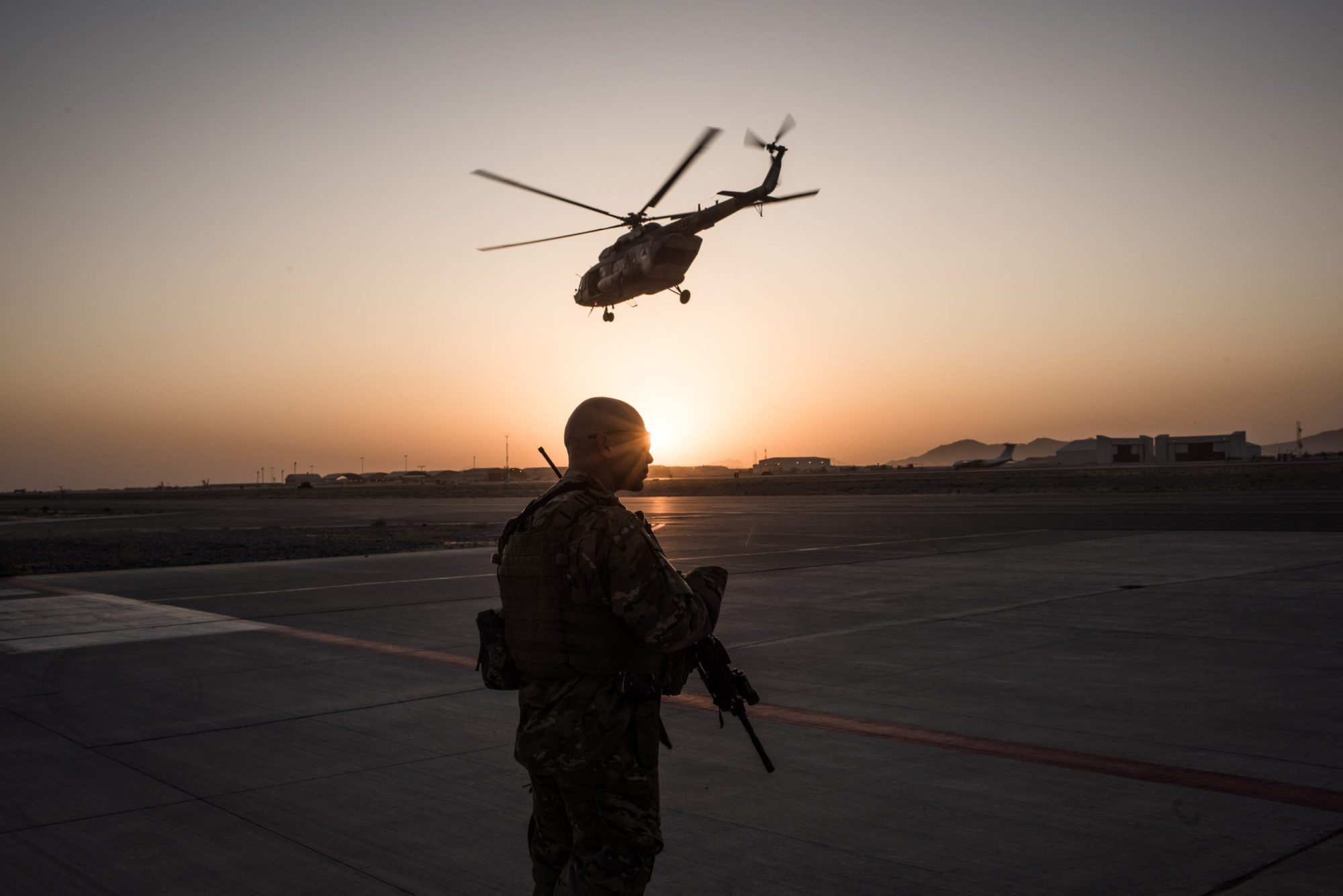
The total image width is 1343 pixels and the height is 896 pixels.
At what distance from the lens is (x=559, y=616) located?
346 centimetres

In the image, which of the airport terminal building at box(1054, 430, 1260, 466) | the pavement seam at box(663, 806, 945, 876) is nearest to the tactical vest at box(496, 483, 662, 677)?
the pavement seam at box(663, 806, 945, 876)

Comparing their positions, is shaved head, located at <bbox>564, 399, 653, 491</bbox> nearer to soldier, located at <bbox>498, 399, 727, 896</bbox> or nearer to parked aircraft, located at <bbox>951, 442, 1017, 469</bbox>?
soldier, located at <bbox>498, 399, 727, 896</bbox>

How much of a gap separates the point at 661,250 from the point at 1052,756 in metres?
24.3

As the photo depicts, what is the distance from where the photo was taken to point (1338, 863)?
4.59m

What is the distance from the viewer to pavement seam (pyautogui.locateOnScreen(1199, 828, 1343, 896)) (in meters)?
4.38

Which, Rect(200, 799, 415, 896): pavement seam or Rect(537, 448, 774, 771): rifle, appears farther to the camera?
Rect(200, 799, 415, 896): pavement seam

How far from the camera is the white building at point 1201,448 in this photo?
16250 centimetres

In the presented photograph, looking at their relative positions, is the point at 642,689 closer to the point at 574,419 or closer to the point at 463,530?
the point at 574,419

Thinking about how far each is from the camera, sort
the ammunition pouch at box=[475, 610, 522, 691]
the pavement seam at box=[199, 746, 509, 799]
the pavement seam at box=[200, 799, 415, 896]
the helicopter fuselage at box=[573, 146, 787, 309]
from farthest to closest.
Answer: the helicopter fuselage at box=[573, 146, 787, 309] < the pavement seam at box=[199, 746, 509, 799] < the pavement seam at box=[200, 799, 415, 896] < the ammunition pouch at box=[475, 610, 522, 691]

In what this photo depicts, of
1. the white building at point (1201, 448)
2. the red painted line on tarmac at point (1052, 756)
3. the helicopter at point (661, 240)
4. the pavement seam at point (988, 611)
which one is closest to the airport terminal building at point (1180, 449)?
the white building at point (1201, 448)

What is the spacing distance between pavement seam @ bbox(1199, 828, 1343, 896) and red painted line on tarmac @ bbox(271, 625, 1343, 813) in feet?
1.63

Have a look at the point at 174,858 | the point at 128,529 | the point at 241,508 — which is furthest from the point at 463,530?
the point at 241,508

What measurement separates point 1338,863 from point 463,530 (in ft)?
102

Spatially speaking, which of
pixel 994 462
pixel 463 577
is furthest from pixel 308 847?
pixel 994 462
